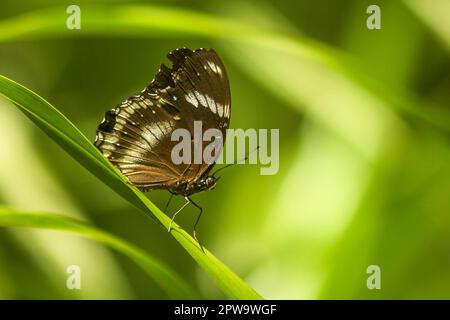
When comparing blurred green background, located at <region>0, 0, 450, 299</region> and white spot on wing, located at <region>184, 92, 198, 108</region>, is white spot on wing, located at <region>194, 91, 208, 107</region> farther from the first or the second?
blurred green background, located at <region>0, 0, 450, 299</region>

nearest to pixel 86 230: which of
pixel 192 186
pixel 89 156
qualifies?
pixel 89 156

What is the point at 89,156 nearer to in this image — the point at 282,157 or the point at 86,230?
the point at 86,230

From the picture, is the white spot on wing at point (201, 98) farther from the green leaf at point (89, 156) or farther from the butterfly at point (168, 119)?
the green leaf at point (89, 156)

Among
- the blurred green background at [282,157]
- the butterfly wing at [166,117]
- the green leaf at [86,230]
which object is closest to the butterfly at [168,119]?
the butterfly wing at [166,117]

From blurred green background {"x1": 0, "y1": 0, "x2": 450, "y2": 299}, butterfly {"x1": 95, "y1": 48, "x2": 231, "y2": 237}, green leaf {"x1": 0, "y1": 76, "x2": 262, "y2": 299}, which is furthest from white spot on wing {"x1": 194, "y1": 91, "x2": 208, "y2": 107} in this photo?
green leaf {"x1": 0, "y1": 76, "x2": 262, "y2": 299}

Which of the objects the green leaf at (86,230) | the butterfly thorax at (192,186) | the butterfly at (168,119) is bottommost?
the green leaf at (86,230)

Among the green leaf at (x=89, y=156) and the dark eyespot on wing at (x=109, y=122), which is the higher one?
the dark eyespot on wing at (x=109, y=122)
